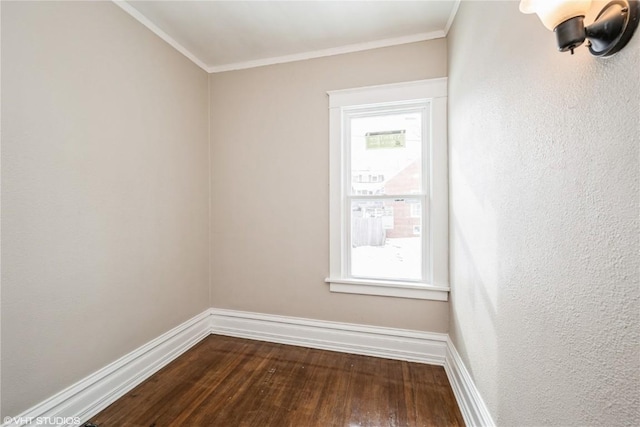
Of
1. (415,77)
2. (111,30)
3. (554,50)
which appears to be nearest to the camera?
(554,50)

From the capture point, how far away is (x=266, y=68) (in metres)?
2.54

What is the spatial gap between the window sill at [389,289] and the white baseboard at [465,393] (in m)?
0.38

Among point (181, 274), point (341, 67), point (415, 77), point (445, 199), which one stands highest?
point (341, 67)

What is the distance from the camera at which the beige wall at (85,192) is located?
1312 mm

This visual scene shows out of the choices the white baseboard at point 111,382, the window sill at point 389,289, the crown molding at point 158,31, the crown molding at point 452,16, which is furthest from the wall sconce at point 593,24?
the white baseboard at point 111,382

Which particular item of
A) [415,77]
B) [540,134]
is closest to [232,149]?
[415,77]

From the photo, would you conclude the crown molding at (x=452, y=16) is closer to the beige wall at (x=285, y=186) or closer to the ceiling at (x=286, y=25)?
the ceiling at (x=286, y=25)

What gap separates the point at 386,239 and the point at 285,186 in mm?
1061

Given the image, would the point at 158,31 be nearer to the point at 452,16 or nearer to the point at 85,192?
the point at 85,192

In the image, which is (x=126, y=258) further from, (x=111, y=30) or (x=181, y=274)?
(x=111, y=30)

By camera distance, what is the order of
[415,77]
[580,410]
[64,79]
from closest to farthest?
[580,410] → [64,79] → [415,77]

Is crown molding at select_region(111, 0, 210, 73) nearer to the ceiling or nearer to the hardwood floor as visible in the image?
the ceiling

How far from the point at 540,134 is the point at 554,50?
0.84 ft

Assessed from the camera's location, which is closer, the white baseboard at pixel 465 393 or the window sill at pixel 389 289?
the white baseboard at pixel 465 393
